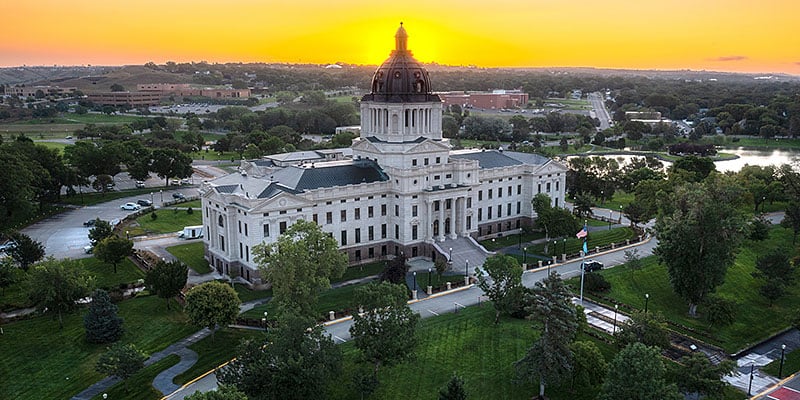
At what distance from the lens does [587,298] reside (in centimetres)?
5981

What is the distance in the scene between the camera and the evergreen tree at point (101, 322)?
4856 cm

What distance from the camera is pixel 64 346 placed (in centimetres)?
4850

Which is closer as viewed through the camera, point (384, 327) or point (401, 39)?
point (384, 327)

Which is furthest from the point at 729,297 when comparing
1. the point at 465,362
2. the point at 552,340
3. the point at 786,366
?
the point at 465,362

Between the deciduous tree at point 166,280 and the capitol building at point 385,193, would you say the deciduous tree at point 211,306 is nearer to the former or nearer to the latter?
the deciduous tree at point 166,280

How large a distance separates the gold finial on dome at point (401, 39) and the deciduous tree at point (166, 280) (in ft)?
127

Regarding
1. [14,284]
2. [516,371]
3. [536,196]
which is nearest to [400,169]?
[536,196]

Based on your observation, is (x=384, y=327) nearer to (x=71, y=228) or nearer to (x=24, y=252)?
(x=24, y=252)

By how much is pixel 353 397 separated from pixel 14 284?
3949cm

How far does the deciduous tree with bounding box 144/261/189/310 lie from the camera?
5378cm

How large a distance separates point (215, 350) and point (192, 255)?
89.2 ft

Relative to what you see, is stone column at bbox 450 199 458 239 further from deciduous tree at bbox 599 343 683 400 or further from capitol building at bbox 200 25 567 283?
deciduous tree at bbox 599 343 683 400

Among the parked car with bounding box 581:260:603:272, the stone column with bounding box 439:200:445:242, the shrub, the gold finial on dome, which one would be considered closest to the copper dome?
the gold finial on dome

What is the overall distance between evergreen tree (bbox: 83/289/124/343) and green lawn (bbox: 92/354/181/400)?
614 centimetres
